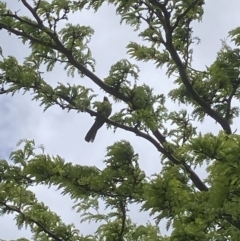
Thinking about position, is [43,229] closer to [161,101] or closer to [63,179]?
[63,179]

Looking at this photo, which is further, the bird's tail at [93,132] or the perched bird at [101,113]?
the bird's tail at [93,132]

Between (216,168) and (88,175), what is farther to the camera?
(88,175)

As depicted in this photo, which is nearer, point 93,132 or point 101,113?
point 101,113

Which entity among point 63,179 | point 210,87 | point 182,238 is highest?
point 210,87

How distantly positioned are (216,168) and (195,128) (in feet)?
10.4

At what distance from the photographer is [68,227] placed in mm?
6078

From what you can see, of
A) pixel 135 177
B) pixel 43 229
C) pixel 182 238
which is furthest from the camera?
pixel 43 229

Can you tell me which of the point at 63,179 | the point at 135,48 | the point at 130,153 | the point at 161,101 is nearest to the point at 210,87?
the point at 161,101

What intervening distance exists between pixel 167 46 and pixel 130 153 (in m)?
1.49

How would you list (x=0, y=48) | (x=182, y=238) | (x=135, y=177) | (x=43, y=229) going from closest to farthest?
(x=182, y=238)
(x=135, y=177)
(x=43, y=229)
(x=0, y=48)

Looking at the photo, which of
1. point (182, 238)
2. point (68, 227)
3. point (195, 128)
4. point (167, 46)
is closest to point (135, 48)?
point (167, 46)

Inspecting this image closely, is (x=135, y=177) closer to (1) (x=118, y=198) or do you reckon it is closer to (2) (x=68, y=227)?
(1) (x=118, y=198)

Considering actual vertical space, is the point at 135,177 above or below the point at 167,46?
below

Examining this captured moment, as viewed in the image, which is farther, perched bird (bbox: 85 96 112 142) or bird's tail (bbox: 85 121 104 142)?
bird's tail (bbox: 85 121 104 142)
